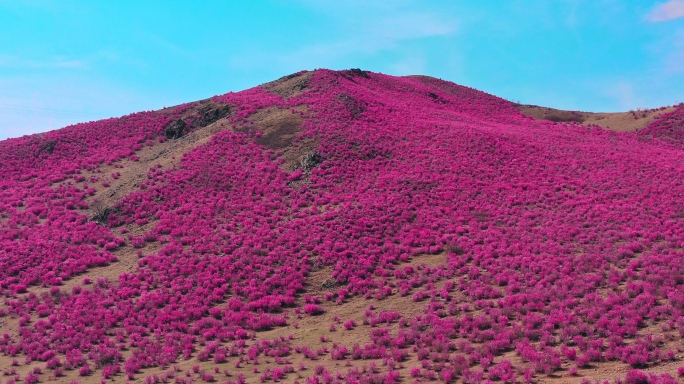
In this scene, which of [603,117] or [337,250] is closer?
[337,250]

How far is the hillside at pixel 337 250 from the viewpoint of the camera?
17766 mm

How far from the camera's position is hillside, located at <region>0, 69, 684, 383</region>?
58.3 feet

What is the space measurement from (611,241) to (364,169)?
2041cm

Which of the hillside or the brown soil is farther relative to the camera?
the brown soil

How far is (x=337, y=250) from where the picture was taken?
29297mm

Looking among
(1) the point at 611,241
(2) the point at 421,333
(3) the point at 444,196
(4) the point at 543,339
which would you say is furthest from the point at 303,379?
(3) the point at 444,196

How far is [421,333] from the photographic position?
63.7 ft

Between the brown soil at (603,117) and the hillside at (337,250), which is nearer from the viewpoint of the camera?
the hillside at (337,250)

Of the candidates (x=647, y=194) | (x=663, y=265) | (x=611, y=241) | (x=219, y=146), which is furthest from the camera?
(x=219, y=146)

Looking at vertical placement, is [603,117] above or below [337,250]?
above

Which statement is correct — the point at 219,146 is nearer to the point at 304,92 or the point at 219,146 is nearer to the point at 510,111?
the point at 304,92

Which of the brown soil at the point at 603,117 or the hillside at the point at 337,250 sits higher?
the brown soil at the point at 603,117

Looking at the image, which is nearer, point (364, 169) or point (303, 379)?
point (303, 379)

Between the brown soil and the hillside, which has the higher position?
the brown soil
